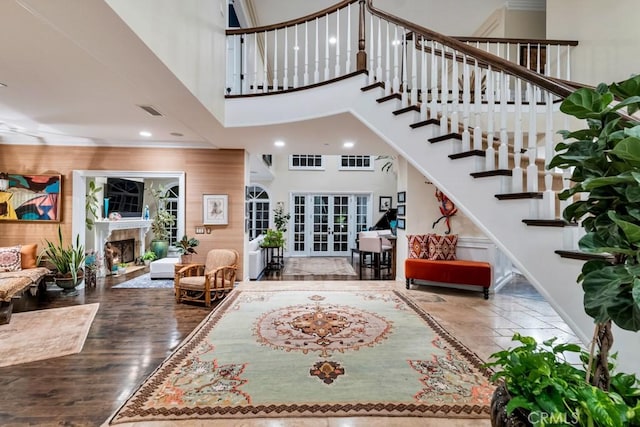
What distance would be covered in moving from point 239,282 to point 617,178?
5364 millimetres

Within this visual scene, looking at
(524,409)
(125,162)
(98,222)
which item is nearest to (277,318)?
→ (524,409)

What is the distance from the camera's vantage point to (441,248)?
5398 mm

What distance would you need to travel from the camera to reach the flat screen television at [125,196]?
24.6 feet

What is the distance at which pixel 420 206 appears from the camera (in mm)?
5719

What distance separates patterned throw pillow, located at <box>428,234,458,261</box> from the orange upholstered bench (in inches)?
7.1

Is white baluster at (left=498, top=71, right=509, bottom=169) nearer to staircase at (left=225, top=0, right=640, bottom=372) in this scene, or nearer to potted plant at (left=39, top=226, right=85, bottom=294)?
staircase at (left=225, top=0, right=640, bottom=372)

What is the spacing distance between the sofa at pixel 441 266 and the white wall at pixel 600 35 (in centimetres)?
302

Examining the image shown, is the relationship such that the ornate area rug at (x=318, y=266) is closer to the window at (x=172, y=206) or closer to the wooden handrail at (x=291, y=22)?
the window at (x=172, y=206)

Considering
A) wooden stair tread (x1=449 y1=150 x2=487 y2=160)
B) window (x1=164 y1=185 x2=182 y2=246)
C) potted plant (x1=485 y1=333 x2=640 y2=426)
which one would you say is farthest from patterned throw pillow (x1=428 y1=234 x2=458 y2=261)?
window (x1=164 y1=185 x2=182 y2=246)

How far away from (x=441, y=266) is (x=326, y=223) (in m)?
5.31

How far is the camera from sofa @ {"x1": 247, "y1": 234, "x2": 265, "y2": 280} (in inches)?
241

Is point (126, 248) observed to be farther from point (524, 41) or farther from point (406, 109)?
point (524, 41)

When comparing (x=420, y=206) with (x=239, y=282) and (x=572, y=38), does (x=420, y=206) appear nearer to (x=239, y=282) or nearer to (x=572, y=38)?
(x=572, y=38)

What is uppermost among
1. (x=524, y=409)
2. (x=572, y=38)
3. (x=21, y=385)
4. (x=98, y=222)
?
(x=572, y=38)
